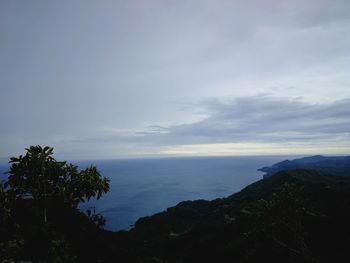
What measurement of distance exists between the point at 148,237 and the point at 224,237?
985 inches

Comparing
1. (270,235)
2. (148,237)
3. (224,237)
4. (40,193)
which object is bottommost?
(148,237)

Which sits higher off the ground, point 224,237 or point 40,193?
point 40,193

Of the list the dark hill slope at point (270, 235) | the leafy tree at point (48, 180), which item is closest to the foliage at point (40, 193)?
the leafy tree at point (48, 180)

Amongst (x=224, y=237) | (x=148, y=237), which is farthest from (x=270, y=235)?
(x=148, y=237)

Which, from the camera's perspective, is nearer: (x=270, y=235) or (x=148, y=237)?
(x=270, y=235)

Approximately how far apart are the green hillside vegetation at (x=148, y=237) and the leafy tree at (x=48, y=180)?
5 cm

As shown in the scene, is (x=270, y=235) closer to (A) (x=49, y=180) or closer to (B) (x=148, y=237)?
(A) (x=49, y=180)

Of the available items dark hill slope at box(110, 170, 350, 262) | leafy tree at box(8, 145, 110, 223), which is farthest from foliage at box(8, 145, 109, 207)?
dark hill slope at box(110, 170, 350, 262)

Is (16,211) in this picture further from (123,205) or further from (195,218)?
(123,205)

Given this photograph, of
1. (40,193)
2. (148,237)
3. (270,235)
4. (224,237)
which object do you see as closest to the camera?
(40,193)

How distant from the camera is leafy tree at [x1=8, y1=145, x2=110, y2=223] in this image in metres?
13.9

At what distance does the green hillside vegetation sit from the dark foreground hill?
7cm

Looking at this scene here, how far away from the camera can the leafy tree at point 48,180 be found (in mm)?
13867

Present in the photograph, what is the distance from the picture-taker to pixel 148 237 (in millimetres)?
67188
